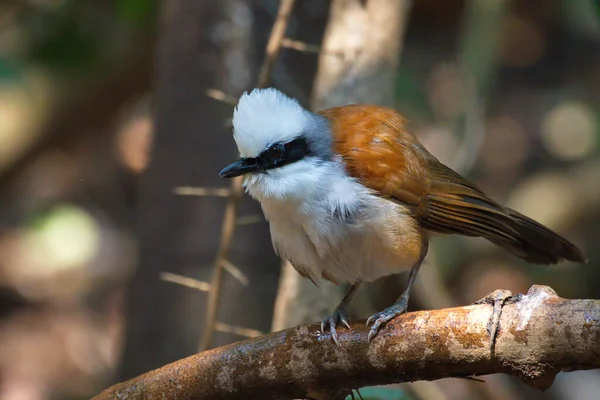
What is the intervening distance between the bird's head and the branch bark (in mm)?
586

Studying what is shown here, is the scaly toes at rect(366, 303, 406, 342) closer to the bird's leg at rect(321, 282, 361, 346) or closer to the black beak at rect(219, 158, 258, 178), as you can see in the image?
the bird's leg at rect(321, 282, 361, 346)

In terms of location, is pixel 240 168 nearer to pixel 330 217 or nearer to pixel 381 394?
pixel 330 217

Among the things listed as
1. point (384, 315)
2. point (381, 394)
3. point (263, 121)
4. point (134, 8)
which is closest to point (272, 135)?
point (263, 121)

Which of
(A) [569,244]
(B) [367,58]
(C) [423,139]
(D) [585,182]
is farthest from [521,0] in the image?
(A) [569,244]

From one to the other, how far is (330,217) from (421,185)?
0.40 m

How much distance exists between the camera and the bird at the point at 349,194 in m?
2.79

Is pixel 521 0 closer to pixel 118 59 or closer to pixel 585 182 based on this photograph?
pixel 585 182

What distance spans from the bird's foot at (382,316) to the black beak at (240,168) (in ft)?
2.08

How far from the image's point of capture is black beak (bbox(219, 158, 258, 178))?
2.78 metres

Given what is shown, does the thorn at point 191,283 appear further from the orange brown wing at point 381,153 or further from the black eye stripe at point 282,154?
the orange brown wing at point 381,153

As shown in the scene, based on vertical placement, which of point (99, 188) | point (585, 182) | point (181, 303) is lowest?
point (99, 188)

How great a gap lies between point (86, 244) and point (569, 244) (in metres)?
4.42

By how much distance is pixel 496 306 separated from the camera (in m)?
2.18

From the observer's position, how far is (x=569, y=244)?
312cm
